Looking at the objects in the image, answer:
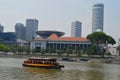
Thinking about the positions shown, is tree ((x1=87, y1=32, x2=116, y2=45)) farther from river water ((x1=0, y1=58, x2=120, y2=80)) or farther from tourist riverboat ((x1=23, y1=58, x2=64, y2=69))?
river water ((x1=0, y1=58, x2=120, y2=80))

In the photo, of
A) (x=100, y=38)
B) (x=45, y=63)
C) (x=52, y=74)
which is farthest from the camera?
(x=100, y=38)

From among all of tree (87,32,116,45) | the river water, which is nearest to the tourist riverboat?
the river water

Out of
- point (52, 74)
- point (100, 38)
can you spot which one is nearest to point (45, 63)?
point (52, 74)

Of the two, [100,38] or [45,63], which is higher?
[100,38]

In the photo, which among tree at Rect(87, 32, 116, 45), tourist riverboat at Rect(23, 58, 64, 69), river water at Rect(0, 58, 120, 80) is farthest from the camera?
tree at Rect(87, 32, 116, 45)

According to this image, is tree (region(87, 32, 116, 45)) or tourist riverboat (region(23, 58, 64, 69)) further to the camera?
tree (region(87, 32, 116, 45))

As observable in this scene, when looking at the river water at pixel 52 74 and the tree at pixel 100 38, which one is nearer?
the river water at pixel 52 74

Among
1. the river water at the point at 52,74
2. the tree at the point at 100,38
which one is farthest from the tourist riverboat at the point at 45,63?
the tree at the point at 100,38

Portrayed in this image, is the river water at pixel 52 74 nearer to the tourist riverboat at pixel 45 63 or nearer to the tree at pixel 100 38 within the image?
the tourist riverboat at pixel 45 63

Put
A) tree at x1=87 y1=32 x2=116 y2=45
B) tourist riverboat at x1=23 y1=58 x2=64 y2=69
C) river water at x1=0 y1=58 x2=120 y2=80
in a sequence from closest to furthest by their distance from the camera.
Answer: river water at x1=0 y1=58 x2=120 y2=80 → tourist riverboat at x1=23 y1=58 x2=64 y2=69 → tree at x1=87 y1=32 x2=116 y2=45

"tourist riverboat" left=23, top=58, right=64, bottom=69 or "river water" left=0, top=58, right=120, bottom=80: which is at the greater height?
"tourist riverboat" left=23, top=58, right=64, bottom=69

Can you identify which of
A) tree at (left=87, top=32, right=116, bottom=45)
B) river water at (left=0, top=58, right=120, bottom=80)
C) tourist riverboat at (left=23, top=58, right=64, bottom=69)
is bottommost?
river water at (left=0, top=58, right=120, bottom=80)

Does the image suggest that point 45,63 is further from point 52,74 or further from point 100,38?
point 100,38

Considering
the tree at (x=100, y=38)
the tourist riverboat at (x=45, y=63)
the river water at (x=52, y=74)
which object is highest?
the tree at (x=100, y=38)
